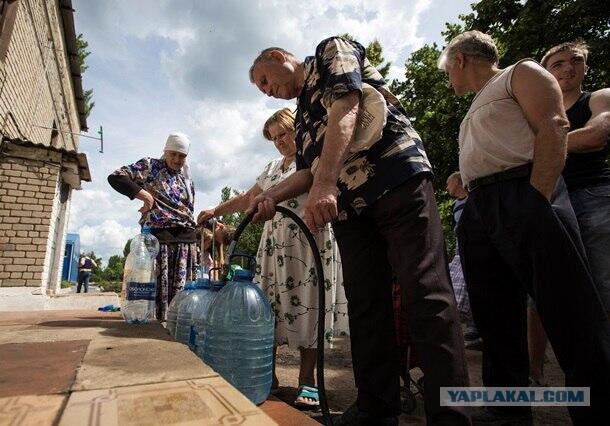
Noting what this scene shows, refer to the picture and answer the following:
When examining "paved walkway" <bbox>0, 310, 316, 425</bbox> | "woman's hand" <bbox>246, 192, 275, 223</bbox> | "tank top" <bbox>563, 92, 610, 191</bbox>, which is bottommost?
"paved walkway" <bbox>0, 310, 316, 425</bbox>

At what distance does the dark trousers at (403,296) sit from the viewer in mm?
1327

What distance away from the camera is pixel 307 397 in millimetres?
2078

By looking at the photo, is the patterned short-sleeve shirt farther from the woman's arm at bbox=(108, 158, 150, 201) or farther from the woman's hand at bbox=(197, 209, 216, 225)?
the woman's arm at bbox=(108, 158, 150, 201)

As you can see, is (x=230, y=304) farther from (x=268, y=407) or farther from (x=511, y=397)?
(x=511, y=397)

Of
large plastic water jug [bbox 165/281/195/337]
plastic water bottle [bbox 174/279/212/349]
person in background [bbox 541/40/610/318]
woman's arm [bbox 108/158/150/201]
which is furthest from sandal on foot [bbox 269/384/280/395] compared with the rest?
person in background [bbox 541/40/610/318]

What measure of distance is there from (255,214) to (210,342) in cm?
77

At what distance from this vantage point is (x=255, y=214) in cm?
182

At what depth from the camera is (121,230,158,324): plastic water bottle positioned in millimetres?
2377

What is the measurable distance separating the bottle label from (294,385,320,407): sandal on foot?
1195 millimetres

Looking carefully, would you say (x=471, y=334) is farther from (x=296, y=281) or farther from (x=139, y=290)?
(x=139, y=290)

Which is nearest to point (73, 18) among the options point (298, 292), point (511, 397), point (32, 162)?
point (32, 162)

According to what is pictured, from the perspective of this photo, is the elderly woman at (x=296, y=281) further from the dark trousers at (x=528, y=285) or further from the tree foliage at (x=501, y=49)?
the tree foliage at (x=501, y=49)

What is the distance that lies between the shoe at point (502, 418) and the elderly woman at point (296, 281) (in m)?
0.92

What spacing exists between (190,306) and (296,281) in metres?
0.75
